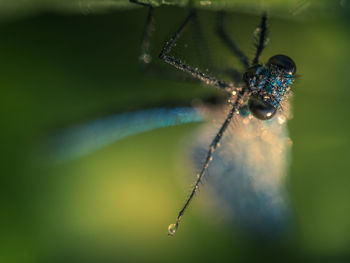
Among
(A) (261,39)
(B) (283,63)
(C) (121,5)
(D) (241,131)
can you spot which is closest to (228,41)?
(A) (261,39)

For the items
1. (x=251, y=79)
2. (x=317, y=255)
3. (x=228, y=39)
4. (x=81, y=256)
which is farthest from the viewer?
(x=317, y=255)

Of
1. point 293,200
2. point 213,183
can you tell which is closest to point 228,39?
point 213,183

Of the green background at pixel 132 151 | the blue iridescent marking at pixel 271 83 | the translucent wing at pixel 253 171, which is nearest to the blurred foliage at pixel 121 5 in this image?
the green background at pixel 132 151

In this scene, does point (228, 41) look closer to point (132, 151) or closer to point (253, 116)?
point (253, 116)

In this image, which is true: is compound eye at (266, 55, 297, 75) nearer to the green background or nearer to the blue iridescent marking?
the blue iridescent marking

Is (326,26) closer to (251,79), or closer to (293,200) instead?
(251,79)
